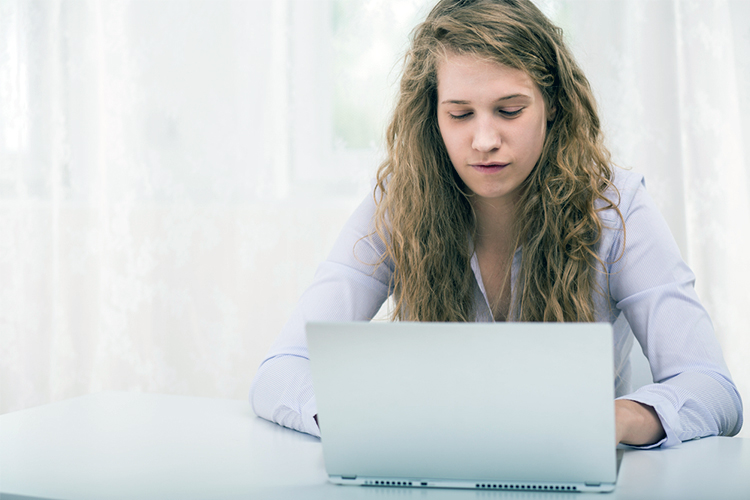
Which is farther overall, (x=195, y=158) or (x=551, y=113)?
(x=195, y=158)

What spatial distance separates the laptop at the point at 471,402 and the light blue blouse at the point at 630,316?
247 millimetres

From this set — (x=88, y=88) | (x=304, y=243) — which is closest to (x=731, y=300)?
(x=304, y=243)

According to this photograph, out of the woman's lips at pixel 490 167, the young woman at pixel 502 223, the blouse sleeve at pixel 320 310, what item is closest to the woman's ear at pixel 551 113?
the young woman at pixel 502 223

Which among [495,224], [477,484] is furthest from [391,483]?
[495,224]

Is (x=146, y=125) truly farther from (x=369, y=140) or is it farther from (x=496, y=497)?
(x=496, y=497)

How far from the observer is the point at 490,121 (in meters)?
1.10

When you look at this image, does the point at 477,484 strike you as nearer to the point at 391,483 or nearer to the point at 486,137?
the point at 391,483

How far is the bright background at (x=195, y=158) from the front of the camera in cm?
180

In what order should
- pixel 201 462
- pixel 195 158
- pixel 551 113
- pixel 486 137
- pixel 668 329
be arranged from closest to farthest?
1. pixel 201 462
2. pixel 668 329
3. pixel 486 137
4. pixel 551 113
5. pixel 195 158

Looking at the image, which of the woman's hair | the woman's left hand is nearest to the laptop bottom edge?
the woman's left hand

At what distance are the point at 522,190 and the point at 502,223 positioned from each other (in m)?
0.07

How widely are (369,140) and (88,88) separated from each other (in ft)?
3.10

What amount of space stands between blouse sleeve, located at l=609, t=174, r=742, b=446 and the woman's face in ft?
0.63

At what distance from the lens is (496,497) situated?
60 cm
